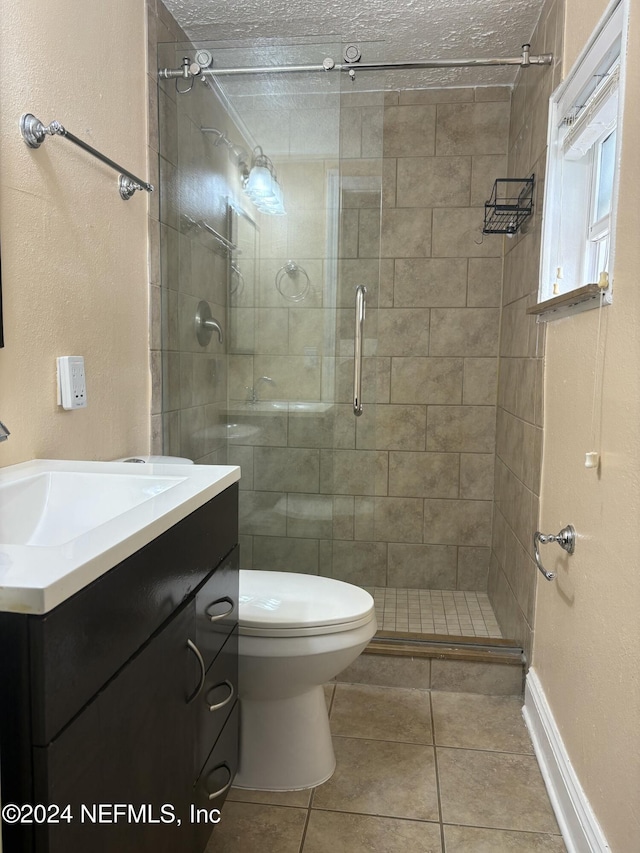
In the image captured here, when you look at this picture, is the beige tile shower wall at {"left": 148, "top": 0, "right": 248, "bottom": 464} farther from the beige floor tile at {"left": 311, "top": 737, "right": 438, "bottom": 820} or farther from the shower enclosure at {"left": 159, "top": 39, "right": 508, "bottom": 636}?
the beige floor tile at {"left": 311, "top": 737, "right": 438, "bottom": 820}

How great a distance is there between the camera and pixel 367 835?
1.55 m

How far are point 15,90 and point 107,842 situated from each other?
1.36 m

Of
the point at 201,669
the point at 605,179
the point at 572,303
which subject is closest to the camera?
the point at 201,669

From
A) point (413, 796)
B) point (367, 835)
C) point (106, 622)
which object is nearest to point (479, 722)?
point (413, 796)

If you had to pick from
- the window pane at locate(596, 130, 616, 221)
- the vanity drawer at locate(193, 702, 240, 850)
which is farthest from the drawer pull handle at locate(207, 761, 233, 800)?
the window pane at locate(596, 130, 616, 221)

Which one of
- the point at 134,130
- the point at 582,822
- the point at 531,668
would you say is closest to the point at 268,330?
the point at 134,130

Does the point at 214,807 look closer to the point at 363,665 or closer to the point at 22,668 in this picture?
the point at 22,668

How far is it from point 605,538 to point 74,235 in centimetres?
142

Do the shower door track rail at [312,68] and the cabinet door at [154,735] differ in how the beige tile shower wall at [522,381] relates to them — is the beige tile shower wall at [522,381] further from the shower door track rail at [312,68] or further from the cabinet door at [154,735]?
the cabinet door at [154,735]

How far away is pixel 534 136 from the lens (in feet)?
7.66

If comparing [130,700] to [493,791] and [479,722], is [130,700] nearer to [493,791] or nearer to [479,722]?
[493,791]

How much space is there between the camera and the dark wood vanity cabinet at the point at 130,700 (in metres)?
0.66

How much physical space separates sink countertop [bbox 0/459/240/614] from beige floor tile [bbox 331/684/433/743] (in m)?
1.11

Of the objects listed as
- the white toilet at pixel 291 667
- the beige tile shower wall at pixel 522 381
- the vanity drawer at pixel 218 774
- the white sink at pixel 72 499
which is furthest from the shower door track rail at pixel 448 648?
the white sink at pixel 72 499
